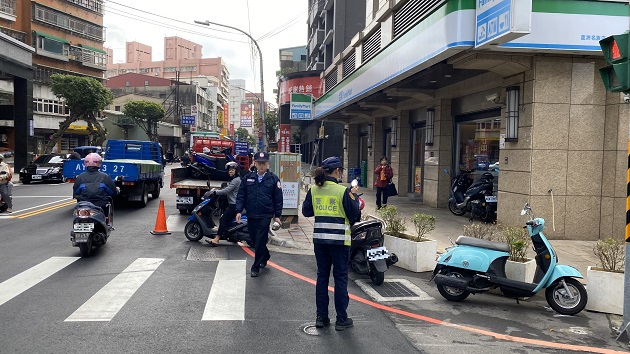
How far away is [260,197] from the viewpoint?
751 centimetres

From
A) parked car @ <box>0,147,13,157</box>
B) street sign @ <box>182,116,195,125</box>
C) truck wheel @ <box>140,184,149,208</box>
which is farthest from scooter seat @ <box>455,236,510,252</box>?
street sign @ <box>182,116,195,125</box>

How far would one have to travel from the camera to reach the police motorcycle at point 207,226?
9.73 meters

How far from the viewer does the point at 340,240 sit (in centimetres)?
528

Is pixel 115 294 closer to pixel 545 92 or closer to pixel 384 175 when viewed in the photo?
pixel 545 92

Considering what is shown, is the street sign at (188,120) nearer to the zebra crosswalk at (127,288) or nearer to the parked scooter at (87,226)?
the parked scooter at (87,226)

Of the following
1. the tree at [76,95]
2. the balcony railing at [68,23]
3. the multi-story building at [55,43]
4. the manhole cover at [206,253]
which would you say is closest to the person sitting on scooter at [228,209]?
the manhole cover at [206,253]

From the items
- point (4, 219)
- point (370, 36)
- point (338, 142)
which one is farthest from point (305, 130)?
point (4, 219)

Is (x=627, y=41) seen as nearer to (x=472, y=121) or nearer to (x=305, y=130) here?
(x=472, y=121)

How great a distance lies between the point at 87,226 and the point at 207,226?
2.54 metres

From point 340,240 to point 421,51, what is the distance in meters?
6.86

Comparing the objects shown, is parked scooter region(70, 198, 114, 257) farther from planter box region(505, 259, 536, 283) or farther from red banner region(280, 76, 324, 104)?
red banner region(280, 76, 324, 104)

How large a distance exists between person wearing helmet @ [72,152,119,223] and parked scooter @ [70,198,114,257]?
0.67ft

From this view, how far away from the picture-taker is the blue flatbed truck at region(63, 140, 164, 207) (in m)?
14.7

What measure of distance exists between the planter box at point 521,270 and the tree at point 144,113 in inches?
2320
